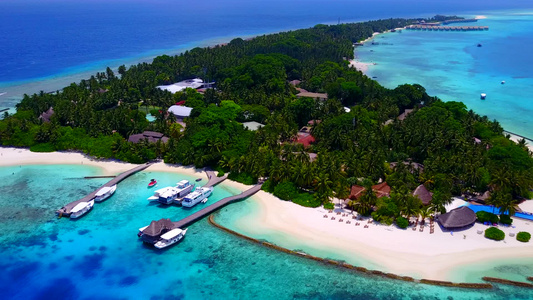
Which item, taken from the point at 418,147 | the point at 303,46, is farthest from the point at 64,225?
the point at 303,46

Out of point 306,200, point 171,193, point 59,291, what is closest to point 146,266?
point 59,291

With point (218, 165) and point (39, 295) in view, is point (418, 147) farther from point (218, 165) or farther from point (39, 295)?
point (39, 295)

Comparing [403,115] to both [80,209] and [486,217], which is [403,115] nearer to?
[486,217]

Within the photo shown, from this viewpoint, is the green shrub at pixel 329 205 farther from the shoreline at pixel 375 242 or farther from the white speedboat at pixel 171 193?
the white speedboat at pixel 171 193

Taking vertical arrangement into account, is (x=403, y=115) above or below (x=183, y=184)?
below

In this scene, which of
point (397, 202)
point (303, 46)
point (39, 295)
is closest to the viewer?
point (39, 295)

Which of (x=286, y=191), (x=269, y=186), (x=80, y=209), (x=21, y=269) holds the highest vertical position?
(x=80, y=209)

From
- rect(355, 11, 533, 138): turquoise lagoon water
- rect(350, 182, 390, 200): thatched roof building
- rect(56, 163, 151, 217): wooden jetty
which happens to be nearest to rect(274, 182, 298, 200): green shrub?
rect(350, 182, 390, 200): thatched roof building
